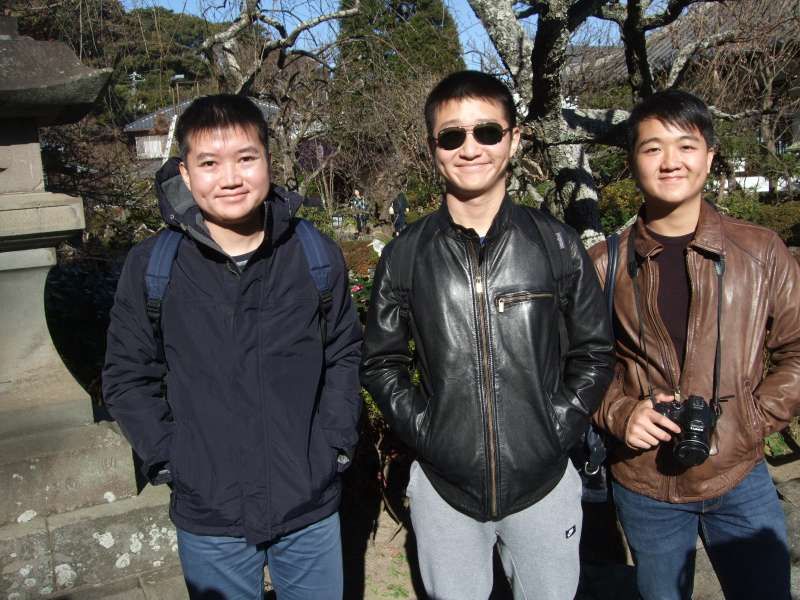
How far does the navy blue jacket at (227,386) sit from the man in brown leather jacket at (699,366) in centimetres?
92

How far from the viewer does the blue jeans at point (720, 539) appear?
1.88 meters

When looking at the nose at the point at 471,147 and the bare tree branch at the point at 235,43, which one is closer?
the nose at the point at 471,147

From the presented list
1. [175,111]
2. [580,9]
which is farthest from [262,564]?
[175,111]

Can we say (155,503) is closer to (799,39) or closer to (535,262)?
(535,262)

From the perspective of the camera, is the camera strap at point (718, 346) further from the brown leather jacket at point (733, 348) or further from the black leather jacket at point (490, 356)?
the black leather jacket at point (490, 356)

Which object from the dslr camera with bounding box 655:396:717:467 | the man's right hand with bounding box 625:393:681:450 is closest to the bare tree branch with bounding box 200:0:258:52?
the man's right hand with bounding box 625:393:681:450

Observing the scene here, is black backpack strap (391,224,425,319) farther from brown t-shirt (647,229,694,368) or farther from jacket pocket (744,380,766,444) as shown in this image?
jacket pocket (744,380,766,444)

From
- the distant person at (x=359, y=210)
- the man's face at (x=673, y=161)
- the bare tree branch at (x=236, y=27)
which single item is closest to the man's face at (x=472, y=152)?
the man's face at (x=673, y=161)

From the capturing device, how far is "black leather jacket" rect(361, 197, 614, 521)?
1.80 meters

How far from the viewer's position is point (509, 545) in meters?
1.89

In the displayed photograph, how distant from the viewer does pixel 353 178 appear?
19391mm

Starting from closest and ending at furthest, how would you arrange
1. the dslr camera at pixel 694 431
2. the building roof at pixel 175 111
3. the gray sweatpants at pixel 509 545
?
the dslr camera at pixel 694 431
the gray sweatpants at pixel 509 545
the building roof at pixel 175 111

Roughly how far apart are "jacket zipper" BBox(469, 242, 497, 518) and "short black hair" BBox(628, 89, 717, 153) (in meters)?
0.69

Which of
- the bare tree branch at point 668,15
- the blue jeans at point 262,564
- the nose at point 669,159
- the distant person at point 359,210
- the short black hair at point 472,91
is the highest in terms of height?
the bare tree branch at point 668,15
